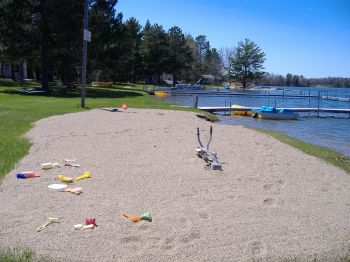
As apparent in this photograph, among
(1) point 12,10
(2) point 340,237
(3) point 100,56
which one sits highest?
(1) point 12,10

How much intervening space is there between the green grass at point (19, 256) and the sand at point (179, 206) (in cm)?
15

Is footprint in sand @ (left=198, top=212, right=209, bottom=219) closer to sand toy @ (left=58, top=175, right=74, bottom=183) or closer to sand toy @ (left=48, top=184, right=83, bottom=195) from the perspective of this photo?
sand toy @ (left=48, top=184, right=83, bottom=195)

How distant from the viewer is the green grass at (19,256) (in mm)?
4148

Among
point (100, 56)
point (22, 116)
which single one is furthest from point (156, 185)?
point (100, 56)

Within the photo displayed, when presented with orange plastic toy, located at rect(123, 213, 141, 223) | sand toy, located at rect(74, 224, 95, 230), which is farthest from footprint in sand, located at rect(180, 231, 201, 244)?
sand toy, located at rect(74, 224, 95, 230)

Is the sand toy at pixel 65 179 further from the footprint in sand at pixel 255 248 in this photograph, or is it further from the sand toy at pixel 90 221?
the footprint in sand at pixel 255 248

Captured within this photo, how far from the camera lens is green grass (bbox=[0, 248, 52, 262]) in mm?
4148

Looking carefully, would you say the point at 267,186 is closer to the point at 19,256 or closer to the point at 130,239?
the point at 130,239

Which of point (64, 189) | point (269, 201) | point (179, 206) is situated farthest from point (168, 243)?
point (64, 189)

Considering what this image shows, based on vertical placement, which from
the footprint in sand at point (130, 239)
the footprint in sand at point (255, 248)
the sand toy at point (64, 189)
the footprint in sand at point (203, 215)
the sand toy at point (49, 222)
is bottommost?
the footprint in sand at point (255, 248)

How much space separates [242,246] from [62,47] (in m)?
35.1

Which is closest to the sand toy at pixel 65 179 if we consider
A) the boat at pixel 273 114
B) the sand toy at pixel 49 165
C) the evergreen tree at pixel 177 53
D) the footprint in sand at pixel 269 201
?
the sand toy at pixel 49 165

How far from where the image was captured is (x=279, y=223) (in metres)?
5.62

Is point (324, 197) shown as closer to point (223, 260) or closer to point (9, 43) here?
point (223, 260)
